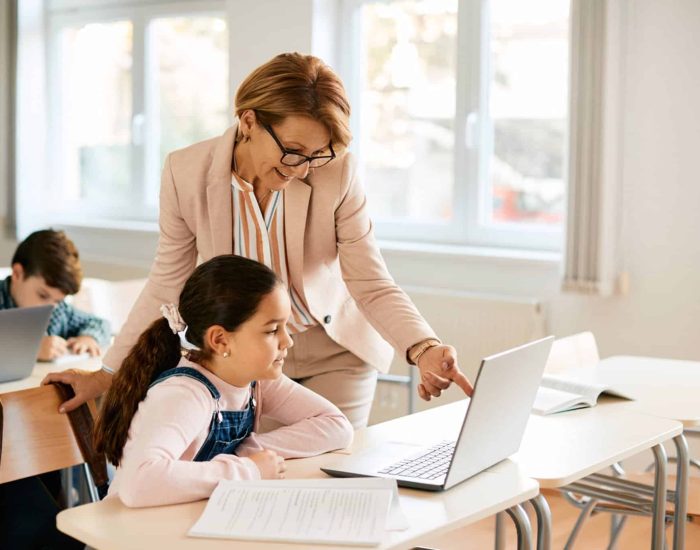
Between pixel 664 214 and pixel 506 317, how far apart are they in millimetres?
697

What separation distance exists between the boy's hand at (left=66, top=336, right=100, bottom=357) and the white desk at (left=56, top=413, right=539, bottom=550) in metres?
1.45

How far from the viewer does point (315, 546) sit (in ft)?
4.41

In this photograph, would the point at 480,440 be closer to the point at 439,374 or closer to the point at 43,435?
the point at 439,374

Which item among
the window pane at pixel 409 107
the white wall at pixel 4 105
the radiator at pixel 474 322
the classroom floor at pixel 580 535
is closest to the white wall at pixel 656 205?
the radiator at pixel 474 322

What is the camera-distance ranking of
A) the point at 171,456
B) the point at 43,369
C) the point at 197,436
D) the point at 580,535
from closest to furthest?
the point at 171,456 < the point at 197,436 < the point at 43,369 < the point at 580,535

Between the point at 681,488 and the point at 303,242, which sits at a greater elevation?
the point at 303,242

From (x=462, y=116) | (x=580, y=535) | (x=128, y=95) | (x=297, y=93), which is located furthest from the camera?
(x=128, y=95)

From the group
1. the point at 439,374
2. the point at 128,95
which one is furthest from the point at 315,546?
the point at 128,95

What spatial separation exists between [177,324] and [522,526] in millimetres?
669

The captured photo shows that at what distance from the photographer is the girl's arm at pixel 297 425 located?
1804 mm

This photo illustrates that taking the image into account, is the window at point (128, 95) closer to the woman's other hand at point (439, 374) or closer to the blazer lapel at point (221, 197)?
the blazer lapel at point (221, 197)

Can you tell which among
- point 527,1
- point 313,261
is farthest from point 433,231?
point 313,261

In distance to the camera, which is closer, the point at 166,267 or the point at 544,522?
the point at 544,522

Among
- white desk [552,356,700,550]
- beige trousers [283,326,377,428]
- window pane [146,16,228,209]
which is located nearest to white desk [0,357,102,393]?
beige trousers [283,326,377,428]
